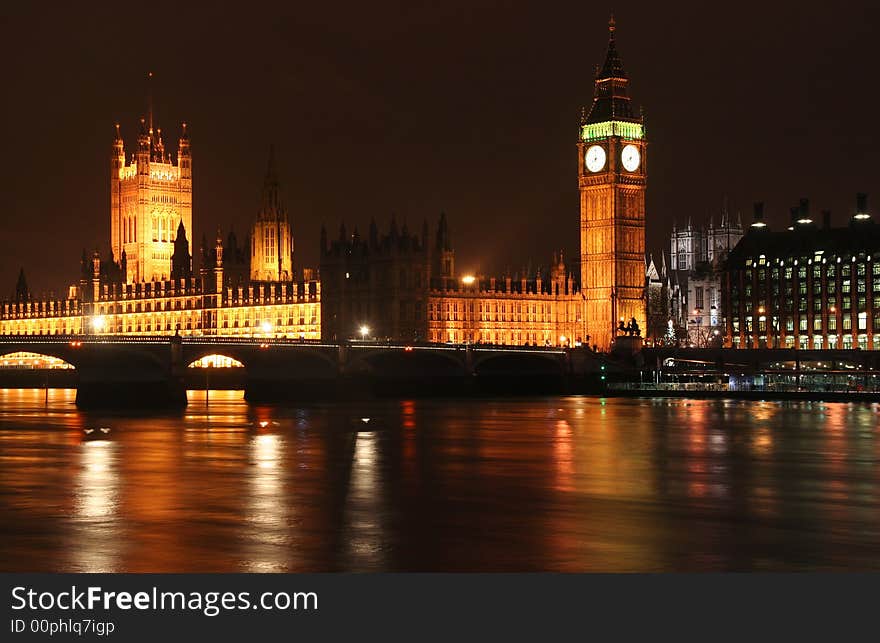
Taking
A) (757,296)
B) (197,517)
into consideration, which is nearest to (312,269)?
(757,296)

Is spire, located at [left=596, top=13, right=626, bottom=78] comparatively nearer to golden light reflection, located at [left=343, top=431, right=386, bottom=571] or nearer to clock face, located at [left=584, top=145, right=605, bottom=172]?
clock face, located at [left=584, top=145, right=605, bottom=172]

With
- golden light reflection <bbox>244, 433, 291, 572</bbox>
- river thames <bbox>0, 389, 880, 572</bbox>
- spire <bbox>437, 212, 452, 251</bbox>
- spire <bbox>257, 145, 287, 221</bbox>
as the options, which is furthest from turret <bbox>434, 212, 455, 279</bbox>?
golden light reflection <bbox>244, 433, 291, 572</bbox>

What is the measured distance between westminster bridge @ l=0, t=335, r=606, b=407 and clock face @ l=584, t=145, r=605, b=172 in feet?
97.7

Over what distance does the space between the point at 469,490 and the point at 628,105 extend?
121259mm

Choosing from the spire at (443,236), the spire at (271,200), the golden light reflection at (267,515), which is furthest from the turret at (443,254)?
the golden light reflection at (267,515)

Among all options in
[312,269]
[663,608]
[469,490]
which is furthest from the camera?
[312,269]

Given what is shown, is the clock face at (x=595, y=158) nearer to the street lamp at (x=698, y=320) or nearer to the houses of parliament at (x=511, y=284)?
the houses of parliament at (x=511, y=284)

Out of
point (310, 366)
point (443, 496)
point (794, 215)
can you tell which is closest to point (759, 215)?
point (794, 215)

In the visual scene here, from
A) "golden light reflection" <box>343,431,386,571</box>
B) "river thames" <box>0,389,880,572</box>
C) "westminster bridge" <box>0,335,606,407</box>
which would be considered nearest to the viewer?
"golden light reflection" <box>343,431,386,571</box>

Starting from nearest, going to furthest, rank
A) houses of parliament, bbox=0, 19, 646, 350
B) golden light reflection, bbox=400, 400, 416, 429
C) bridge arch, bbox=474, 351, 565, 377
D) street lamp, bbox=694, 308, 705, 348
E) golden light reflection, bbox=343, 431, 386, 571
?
golden light reflection, bbox=343, 431, 386, 571
golden light reflection, bbox=400, 400, 416, 429
bridge arch, bbox=474, 351, 565, 377
houses of parliament, bbox=0, 19, 646, 350
street lamp, bbox=694, 308, 705, 348

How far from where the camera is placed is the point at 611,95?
162m

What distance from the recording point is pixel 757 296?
567 feet

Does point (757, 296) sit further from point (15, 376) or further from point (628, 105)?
point (15, 376)

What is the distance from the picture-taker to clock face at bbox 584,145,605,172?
16212 cm
